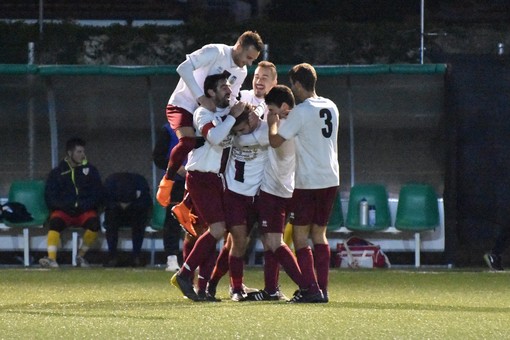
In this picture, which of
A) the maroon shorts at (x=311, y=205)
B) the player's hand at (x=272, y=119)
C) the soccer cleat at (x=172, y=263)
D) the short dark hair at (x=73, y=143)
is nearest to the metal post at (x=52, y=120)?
the short dark hair at (x=73, y=143)

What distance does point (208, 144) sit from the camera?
9578mm

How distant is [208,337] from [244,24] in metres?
11.7

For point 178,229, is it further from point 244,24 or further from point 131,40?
point 244,24

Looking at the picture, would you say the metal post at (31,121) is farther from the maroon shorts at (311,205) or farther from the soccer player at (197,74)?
the maroon shorts at (311,205)

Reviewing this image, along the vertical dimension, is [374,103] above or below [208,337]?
above

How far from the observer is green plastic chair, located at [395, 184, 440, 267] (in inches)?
584

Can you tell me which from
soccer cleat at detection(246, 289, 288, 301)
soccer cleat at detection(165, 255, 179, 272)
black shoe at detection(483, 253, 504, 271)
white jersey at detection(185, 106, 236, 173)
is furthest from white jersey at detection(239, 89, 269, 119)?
black shoe at detection(483, 253, 504, 271)

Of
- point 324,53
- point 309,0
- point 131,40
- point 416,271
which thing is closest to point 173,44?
point 131,40

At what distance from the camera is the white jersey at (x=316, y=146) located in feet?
30.8

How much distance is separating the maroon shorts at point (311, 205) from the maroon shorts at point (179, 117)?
3.78 ft

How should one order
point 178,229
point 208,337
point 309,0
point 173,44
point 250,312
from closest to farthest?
point 208,337
point 250,312
point 178,229
point 173,44
point 309,0

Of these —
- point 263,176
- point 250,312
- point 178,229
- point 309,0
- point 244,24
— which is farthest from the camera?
point 309,0

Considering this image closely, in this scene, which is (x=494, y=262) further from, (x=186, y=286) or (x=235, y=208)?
(x=186, y=286)

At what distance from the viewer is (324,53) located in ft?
51.9
